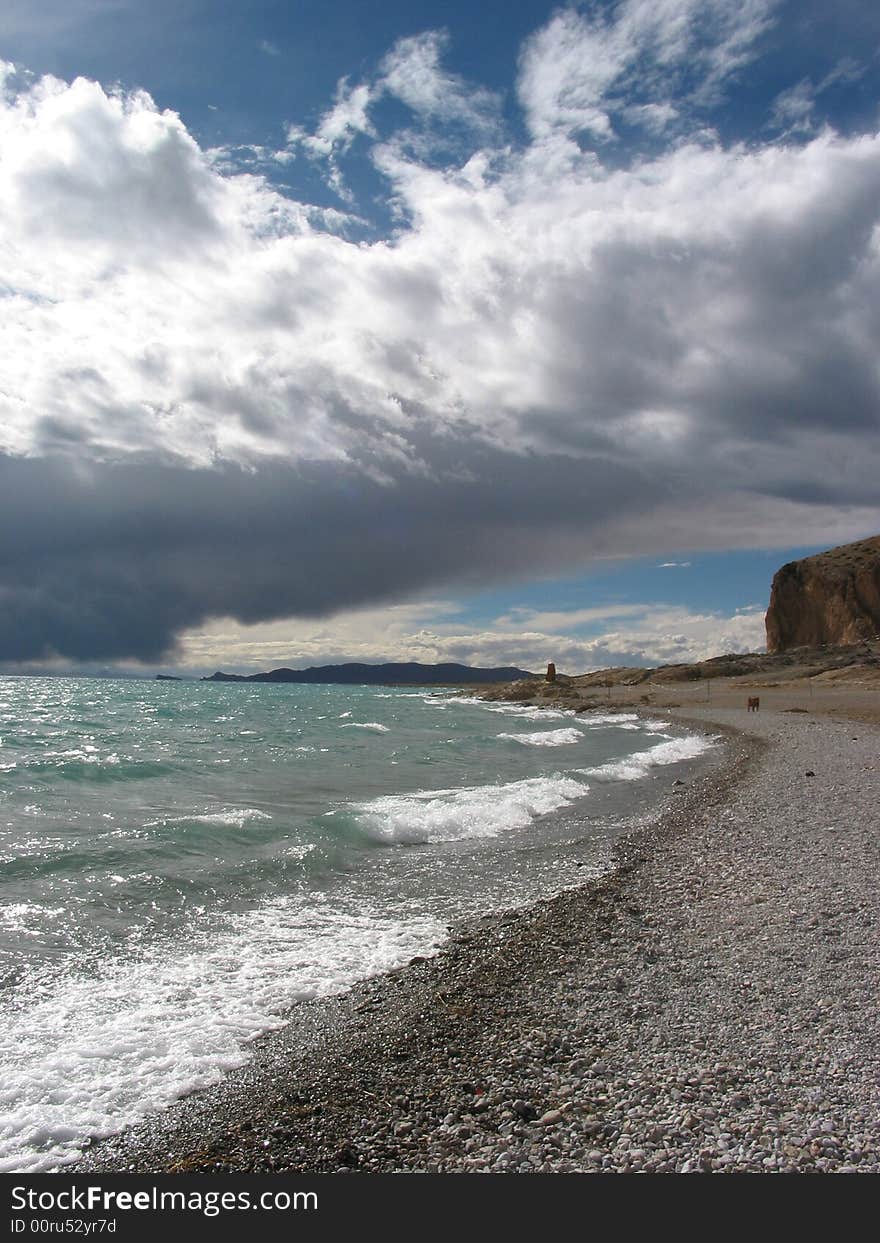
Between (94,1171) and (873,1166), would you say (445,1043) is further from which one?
(873,1166)

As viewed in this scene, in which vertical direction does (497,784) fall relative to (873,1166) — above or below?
below

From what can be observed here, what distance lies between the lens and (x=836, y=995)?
5855 millimetres

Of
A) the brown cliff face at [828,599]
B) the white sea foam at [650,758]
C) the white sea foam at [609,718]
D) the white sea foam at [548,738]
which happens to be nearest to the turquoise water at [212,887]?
the white sea foam at [650,758]

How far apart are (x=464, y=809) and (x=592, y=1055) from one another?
10983 millimetres

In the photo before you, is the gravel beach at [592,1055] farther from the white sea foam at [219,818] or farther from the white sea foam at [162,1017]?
the white sea foam at [219,818]

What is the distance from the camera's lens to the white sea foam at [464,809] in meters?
14.0

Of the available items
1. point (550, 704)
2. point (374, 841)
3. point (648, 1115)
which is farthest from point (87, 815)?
point (550, 704)

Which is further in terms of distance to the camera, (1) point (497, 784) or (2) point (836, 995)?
(1) point (497, 784)

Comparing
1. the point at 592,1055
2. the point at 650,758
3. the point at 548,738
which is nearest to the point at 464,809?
the point at 592,1055

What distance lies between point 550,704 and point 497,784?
56.8 meters

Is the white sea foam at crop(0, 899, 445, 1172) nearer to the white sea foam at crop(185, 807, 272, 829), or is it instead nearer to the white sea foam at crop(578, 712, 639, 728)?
the white sea foam at crop(185, 807, 272, 829)

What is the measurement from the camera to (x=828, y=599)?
103 meters

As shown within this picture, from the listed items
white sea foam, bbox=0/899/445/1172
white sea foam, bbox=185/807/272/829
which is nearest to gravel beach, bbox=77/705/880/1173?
white sea foam, bbox=0/899/445/1172

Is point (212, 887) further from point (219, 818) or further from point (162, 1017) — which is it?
point (219, 818)
